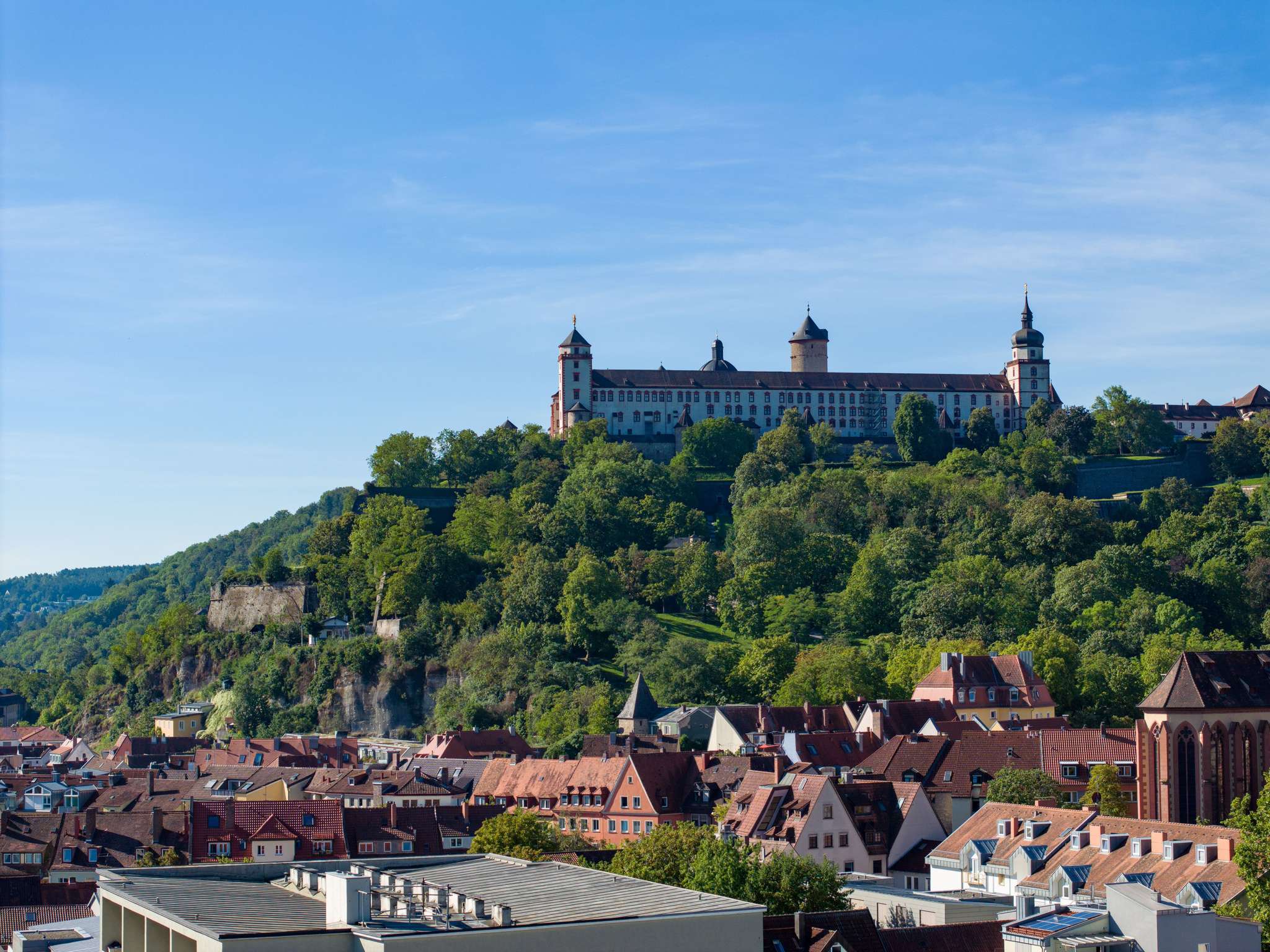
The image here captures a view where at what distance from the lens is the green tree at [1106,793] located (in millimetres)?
58594

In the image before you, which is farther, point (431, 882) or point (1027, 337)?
point (1027, 337)

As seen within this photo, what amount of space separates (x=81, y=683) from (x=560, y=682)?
56.4 meters

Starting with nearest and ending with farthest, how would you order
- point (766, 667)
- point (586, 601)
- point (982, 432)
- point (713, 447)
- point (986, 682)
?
1. point (986, 682)
2. point (766, 667)
3. point (586, 601)
4. point (713, 447)
5. point (982, 432)

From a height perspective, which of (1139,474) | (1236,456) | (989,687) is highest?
(1236,456)

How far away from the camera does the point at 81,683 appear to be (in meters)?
142

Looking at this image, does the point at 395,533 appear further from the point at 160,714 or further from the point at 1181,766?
the point at 1181,766

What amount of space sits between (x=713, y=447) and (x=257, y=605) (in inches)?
1452

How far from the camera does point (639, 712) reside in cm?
8694

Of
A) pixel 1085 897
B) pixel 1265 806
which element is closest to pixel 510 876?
pixel 1085 897

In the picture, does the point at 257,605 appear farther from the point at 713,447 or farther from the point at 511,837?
the point at 511,837

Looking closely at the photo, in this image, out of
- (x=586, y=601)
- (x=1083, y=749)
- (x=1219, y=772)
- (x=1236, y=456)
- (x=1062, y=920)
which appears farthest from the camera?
(x=1236, y=456)

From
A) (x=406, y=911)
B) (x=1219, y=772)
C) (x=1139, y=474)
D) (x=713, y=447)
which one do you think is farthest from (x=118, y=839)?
(x=1139, y=474)

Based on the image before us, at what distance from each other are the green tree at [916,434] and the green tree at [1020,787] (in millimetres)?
85340

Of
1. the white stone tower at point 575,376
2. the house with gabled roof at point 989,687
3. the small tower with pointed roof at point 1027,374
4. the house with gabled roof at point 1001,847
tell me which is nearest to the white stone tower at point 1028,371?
the small tower with pointed roof at point 1027,374
